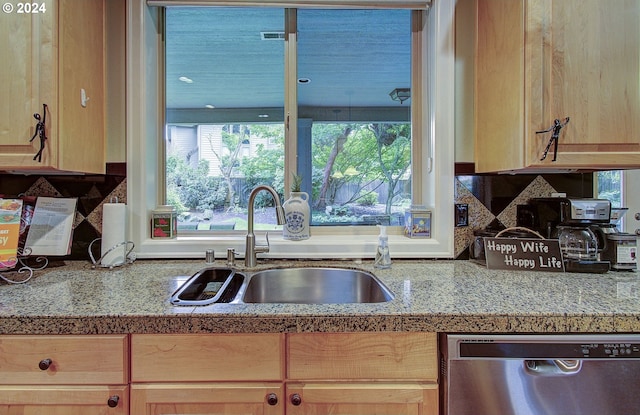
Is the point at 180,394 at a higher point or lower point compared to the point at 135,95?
lower

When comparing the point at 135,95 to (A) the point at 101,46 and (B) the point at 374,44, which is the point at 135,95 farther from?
(B) the point at 374,44

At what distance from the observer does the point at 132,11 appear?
151 cm

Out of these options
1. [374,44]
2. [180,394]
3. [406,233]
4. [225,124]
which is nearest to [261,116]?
[225,124]

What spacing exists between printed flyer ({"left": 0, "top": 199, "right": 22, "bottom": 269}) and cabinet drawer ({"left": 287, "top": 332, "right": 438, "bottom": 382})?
42.6 inches

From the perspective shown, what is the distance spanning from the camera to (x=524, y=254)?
1.34 metres

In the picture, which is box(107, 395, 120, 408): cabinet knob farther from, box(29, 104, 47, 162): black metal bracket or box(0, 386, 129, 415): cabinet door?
box(29, 104, 47, 162): black metal bracket

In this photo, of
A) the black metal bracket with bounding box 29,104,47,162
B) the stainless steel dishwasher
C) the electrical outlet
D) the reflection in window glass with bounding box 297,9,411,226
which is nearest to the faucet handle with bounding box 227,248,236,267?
the reflection in window glass with bounding box 297,9,411,226

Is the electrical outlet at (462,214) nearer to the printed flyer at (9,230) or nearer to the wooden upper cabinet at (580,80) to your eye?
the wooden upper cabinet at (580,80)

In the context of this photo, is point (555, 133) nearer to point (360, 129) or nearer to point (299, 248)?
point (360, 129)

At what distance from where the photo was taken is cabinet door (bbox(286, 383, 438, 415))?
0.90m

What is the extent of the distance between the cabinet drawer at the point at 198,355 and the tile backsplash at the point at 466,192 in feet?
2.83

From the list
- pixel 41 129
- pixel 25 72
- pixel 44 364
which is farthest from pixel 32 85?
pixel 44 364

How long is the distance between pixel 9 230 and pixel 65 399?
2.22ft

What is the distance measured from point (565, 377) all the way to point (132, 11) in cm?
206
